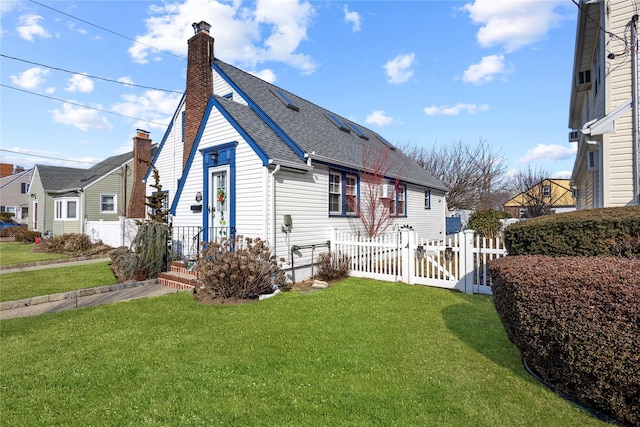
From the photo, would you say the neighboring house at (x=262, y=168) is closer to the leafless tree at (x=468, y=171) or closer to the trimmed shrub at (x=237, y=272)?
the trimmed shrub at (x=237, y=272)

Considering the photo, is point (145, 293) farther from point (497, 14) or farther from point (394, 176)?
point (497, 14)

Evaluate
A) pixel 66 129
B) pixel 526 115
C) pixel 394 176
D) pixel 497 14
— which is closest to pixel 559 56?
pixel 526 115

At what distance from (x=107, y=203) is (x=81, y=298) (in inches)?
717

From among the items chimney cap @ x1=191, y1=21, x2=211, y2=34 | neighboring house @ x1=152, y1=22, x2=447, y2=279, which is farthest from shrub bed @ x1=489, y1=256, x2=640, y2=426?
chimney cap @ x1=191, y1=21, x2=211, y2=34

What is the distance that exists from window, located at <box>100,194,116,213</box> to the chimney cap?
643 inches

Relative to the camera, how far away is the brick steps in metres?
8.38

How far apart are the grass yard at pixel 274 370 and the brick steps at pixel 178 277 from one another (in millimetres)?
2147

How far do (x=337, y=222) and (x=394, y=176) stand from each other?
4.03m

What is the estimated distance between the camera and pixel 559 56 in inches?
443

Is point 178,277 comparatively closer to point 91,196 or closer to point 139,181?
point 139,181

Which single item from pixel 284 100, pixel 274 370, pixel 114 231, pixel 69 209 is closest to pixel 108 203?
pixel 69 209

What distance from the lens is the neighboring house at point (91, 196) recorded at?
19.6 metres

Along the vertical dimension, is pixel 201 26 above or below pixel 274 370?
above

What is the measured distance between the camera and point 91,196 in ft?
72.2
